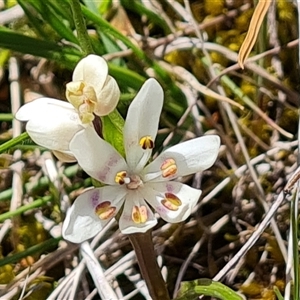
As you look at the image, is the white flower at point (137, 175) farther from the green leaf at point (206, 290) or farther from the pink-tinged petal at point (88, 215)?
the green leaf at point (206, 290)

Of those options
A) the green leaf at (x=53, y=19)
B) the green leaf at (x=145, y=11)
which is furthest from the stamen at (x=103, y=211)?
the green leaf at (x=145, y=11)

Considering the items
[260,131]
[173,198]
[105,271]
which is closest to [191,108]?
[260,131]

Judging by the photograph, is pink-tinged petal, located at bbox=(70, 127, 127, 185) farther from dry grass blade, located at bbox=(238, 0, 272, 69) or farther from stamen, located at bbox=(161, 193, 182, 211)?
dry grass blade, located at bbox=(238, 0, 272, 69)

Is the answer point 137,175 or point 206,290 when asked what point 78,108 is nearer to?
point 137,175

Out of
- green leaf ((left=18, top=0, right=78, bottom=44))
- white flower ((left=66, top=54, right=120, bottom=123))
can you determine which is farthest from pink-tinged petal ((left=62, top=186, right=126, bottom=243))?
green leaf ((left=18, top=0, right=78, bottom=44))

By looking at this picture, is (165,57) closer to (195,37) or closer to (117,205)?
(195,37)

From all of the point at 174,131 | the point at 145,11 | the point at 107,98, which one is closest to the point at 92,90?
the point at 107,98
